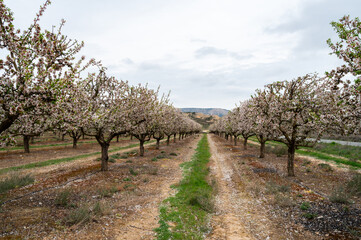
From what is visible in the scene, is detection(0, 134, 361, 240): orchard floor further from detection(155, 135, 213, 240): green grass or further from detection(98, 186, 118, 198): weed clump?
detection(155, 135, 213, 240): green grass

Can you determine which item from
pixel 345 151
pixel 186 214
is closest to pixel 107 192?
pixel 186 214

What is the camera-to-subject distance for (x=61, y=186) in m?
15.1

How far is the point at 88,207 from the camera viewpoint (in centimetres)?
1037

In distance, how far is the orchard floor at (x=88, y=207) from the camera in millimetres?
8545

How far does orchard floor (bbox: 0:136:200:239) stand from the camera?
28.0 ft

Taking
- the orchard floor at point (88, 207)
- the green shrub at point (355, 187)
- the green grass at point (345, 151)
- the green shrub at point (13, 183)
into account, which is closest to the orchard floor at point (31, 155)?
the orchard floor at point (88, 207)

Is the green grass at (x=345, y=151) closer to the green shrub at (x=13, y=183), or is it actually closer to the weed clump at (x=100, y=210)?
the weed clump at (x=100, y=210)

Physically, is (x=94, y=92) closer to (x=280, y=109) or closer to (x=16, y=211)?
(x=16, y=211)

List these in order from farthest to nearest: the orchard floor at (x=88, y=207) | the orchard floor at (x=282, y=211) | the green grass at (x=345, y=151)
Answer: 1. the green grass at (x=345, y=151)
2. the orchard floor at (x=282, y=211)
3. the orchard floor at (x=88, y=207)

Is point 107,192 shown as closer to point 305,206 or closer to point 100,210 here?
point 100,210

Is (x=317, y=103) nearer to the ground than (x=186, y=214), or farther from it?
farther from it

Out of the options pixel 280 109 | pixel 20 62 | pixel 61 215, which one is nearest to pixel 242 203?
pixel 280 109

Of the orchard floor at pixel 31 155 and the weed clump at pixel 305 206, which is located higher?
the weed clump at pixel 305 206

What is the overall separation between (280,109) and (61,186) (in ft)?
63.6
